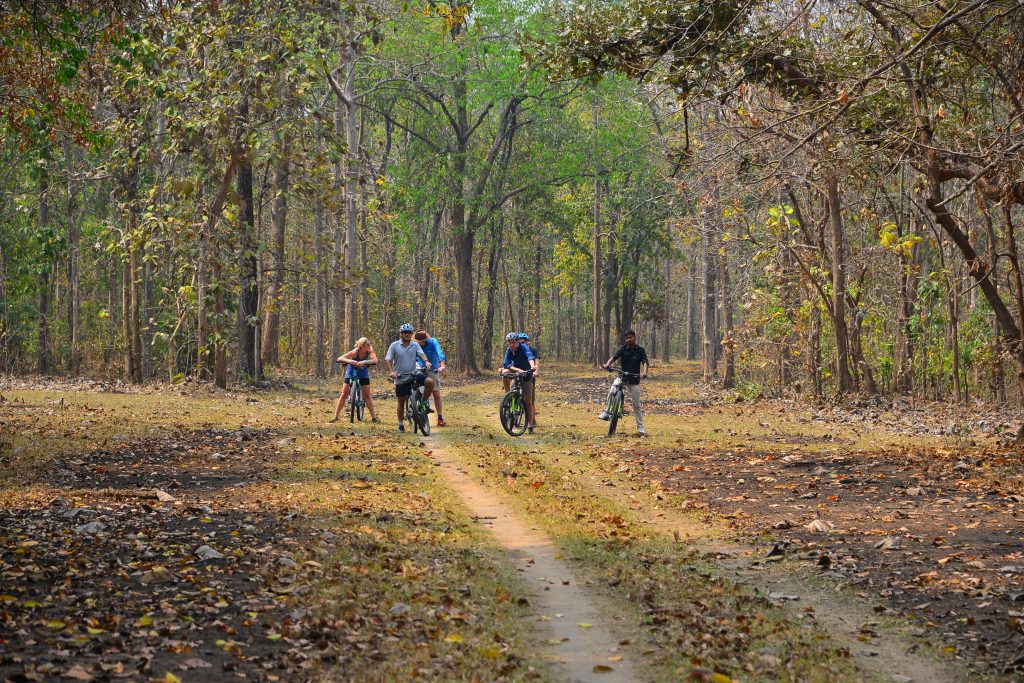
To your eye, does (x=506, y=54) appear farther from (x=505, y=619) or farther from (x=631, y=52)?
(x=505, y=619)

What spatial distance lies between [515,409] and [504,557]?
32.8ft

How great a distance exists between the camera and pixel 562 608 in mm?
7781

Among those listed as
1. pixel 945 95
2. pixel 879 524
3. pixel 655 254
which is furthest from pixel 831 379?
pixel 655 254

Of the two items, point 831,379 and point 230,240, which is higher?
point 230,240

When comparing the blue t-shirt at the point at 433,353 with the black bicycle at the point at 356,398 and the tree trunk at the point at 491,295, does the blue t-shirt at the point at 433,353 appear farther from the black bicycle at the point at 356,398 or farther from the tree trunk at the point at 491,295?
the tree trunk at the point at 491,295

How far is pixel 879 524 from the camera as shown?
10836mm

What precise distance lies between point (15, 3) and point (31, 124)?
2315 millimetres

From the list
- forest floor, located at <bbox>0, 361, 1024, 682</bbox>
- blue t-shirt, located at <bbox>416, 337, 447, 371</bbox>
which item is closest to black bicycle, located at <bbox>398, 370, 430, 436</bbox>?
blue t-shirt, located at <bbox>416, 337, 447, 371</bbox>

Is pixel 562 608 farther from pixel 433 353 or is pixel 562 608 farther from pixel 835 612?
pixel 433 353

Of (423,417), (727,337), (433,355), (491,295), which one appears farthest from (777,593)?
(491,295)

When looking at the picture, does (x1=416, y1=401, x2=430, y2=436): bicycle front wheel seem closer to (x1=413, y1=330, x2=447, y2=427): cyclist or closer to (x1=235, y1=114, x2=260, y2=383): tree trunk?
Result: (x1=413, y1=330, x2=447, y2=427): cyclist

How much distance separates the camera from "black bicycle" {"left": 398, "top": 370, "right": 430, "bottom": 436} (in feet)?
62.0

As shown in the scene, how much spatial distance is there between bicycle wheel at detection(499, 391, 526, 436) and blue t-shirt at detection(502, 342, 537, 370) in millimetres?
515

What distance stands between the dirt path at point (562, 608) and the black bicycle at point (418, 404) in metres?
6.84
